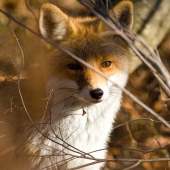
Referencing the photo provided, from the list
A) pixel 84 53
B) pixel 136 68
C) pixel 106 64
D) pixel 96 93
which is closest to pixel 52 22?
pixel 84 53

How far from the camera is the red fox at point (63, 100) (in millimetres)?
2418

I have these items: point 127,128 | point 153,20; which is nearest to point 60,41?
point 153,20

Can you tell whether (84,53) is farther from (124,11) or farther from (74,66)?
(124,11)

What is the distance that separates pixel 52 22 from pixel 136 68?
8.11 feet

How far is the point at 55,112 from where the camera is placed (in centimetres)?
253

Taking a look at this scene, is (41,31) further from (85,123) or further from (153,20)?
(153,20)

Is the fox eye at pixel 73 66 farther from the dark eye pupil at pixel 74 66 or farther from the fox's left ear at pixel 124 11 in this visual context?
the fox's left ear at pixel 124 11

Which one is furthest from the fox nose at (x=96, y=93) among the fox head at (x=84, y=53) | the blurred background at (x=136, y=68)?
the blurred background at (x=136, y=68)

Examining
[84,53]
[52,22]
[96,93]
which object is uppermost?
[52,22]

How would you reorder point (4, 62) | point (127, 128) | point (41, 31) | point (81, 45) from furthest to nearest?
point (127, 128) < point (4, 62) < point (81, 45) < point (41, 31)

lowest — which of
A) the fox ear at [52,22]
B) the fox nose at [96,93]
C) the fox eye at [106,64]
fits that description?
the fox nose at [96,93]

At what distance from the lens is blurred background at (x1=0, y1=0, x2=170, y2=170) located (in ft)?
13.0

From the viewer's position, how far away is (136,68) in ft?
14.6

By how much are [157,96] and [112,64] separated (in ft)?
8.84
